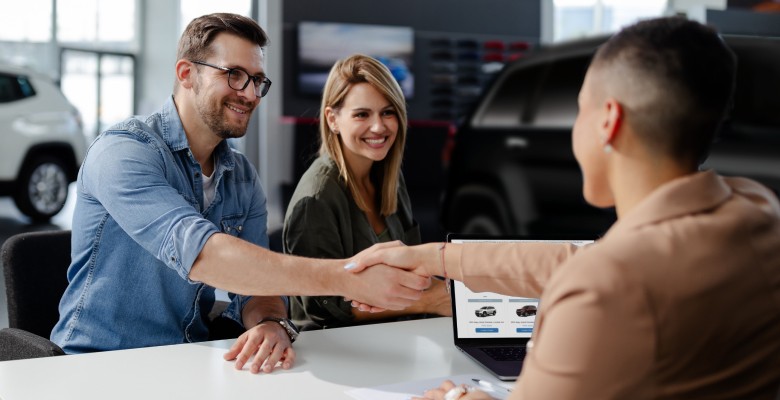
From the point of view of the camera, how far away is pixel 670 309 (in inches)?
34.3

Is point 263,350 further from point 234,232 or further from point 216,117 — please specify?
point 216,117

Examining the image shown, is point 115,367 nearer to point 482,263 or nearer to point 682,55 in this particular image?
point 482,263

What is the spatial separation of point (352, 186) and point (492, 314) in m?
0.78

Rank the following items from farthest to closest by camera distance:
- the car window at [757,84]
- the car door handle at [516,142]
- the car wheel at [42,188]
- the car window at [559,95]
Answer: the car wheel at [42,188] → the car door handle at [516,142] → the car window at [559,95] → the car window at [757,84]

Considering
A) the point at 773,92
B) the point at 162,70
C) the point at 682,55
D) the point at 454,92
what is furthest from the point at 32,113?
the point at 682,55

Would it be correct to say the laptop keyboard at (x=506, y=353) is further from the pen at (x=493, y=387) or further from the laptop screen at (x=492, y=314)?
the pen at (x=493, y=387)

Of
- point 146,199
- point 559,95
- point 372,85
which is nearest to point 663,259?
point 146,199

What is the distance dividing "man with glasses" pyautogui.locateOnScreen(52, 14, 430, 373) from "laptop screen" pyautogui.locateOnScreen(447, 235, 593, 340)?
0.12 meters

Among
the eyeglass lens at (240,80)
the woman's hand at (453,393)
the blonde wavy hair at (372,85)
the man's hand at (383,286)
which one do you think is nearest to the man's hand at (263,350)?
the man's hand at (383,286)

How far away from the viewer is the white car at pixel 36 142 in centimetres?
745

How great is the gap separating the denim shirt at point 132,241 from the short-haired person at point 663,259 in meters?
1.11

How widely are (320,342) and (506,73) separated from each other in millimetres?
3270

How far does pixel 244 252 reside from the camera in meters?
1.80

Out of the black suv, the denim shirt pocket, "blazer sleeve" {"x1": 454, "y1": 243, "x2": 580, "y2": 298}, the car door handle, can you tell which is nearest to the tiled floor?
the black suv
